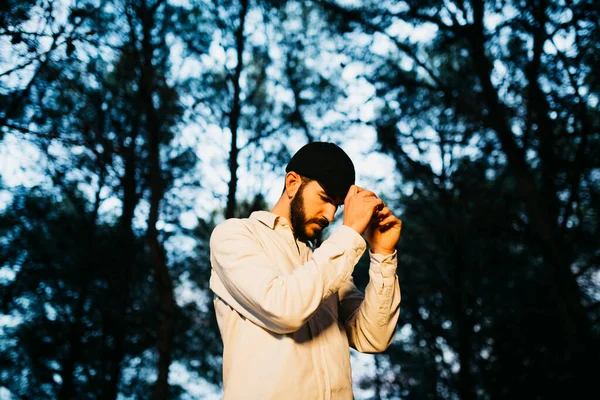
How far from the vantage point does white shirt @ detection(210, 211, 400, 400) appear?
4.83 ft

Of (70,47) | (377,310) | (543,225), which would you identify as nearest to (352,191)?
(377,310)

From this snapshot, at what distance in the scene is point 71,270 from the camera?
1011 centimetres

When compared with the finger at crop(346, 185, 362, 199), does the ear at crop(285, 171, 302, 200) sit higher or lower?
higher

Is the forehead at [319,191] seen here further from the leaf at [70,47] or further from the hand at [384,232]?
the leaf at [70,47]

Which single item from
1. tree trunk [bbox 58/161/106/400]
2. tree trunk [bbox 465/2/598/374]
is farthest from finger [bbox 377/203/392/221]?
tree trunk [bbox 58/161/106/400]

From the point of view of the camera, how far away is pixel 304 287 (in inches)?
57.6

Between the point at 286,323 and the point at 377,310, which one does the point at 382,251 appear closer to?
the point at 377,310

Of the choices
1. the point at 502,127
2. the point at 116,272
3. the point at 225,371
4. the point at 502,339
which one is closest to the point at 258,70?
the point at 116,272

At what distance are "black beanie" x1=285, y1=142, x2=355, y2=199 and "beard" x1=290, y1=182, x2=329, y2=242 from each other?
8 centimetres

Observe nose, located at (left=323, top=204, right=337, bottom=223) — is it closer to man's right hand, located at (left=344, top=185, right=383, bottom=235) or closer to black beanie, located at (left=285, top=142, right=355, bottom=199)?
black beanie, located at (left=285, top=142, right=355, bottom=199)

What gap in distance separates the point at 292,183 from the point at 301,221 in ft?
0.49

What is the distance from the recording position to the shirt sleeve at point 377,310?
1.77 meters

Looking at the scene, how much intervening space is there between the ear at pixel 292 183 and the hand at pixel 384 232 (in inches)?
11.9

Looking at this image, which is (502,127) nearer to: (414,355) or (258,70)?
(258,70)
